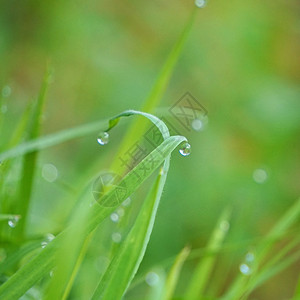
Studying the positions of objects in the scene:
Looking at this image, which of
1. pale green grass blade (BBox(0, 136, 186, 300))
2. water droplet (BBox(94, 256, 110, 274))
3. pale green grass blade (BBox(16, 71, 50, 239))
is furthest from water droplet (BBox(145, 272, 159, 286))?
pale green grass blade (BBox(0, 136, 186, 300))

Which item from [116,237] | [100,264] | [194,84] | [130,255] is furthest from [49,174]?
Result: [194,84]

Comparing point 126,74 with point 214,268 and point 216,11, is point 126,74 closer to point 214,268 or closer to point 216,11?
point 216,11

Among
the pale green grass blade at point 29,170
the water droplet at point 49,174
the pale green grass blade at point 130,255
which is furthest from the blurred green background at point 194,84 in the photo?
the pale green grass blade at point 130,255

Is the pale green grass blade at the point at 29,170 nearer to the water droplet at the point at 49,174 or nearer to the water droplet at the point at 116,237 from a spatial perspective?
the water droplet at the point at 116,237

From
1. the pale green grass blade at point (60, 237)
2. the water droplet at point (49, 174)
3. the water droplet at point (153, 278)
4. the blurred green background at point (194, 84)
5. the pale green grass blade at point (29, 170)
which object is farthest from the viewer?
the blurred green background at point (194, 84)

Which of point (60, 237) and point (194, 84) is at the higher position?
point (194, 84)

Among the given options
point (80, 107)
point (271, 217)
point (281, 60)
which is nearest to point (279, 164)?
point (271, 217)

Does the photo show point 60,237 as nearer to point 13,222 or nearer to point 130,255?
point 130,255

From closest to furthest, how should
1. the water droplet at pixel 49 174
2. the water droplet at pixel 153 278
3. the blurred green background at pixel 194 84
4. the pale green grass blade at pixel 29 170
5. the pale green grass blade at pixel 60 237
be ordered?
1. the pale green grass blade at pixel 60 237
2. the pale green grass blade at pixel 29 170
3. the water droplet at pixel 153 278
4. the water droplet at pixel 49 174
5. the blurred green background at pixel 194 84
